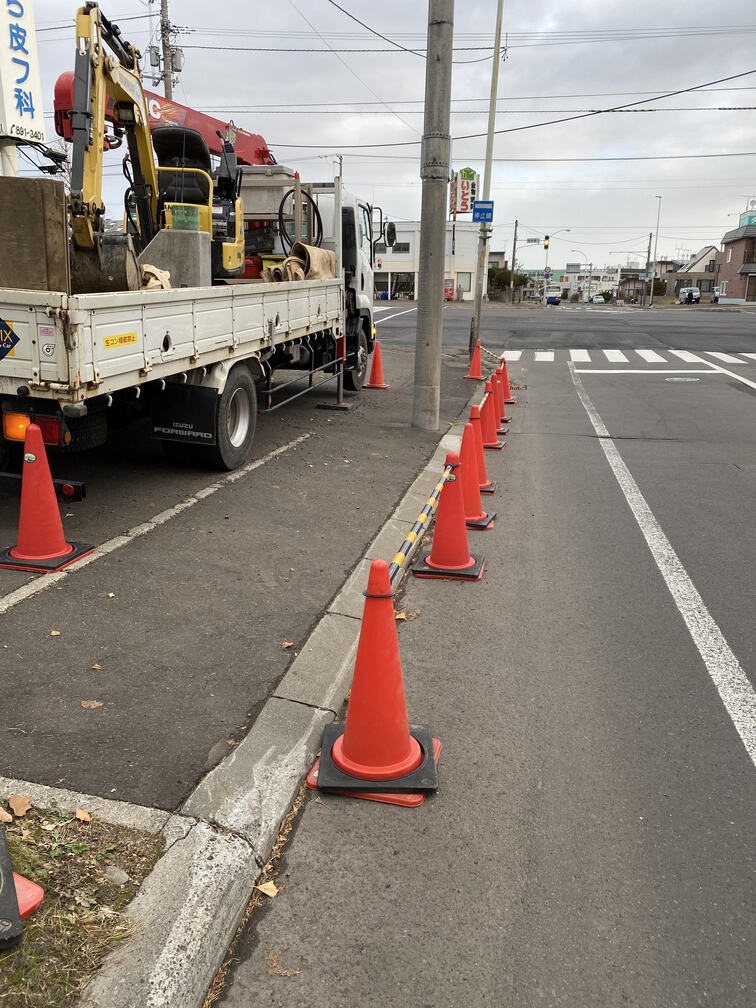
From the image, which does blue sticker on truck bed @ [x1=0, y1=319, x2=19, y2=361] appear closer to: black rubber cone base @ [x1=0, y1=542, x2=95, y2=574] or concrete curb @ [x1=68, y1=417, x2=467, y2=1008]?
black rubber cone base @ [x1=0, y1=542, x2=95, y2=574]

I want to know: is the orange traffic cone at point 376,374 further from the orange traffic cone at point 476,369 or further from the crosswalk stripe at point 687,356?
the crosswalk stripe at point 687,356

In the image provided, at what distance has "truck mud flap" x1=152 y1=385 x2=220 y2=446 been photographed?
7.03 meters

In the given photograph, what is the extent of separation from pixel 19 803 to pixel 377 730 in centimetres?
139

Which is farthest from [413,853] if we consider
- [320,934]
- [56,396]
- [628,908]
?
[56,396]

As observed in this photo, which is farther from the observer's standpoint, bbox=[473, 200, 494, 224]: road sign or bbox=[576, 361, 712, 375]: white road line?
bbox=[473, 200, 494, 224]: road sign

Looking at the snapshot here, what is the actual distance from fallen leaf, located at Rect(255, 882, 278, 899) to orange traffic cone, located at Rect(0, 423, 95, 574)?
3066mm

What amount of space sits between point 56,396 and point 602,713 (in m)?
3.90

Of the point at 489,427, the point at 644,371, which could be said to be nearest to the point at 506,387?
the point at 489,427

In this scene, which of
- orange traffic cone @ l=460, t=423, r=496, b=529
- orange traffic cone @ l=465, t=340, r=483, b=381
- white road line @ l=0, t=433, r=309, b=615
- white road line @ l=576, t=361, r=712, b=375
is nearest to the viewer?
white road line @ l=0, t=433, r=309, b=615

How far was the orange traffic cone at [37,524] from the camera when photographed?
509cm

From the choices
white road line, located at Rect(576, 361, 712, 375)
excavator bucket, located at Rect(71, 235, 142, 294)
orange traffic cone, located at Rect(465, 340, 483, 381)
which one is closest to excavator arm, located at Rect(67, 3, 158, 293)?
excavator bucket, located at Rect(71, 235, 142, 294)

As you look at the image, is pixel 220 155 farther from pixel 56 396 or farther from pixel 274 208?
pixel 56 396

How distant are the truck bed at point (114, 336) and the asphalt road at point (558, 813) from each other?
2640 millimetres

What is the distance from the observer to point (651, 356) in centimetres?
2192
